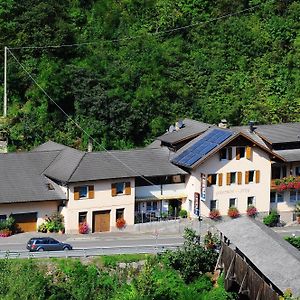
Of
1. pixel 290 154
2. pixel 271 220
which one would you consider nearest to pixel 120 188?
pixel 271 220

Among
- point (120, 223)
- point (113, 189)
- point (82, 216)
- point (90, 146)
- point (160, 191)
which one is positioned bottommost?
point (120, 223)

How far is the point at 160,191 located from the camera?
2283 inches

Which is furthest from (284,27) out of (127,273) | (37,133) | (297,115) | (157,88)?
(127,273)

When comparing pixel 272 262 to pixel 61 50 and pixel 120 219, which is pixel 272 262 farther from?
pixel 61 50

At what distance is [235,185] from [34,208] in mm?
14012

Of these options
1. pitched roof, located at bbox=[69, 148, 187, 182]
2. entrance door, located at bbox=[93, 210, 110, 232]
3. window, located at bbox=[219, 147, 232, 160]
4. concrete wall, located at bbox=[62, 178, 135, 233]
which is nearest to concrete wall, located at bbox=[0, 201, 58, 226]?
concrete wall, located at bbox=[62, 178, 135, 233]

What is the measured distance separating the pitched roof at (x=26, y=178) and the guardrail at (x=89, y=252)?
4952 millimetres

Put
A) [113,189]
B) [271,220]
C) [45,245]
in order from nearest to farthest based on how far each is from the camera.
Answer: [45,245] < [113,189] < [271,220]

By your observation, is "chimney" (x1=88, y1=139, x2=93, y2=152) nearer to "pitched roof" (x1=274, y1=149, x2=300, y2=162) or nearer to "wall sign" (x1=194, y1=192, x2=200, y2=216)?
"wall sign" (x1=194, y1=192, x2=200, y2=216)

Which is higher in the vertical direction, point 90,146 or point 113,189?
point 90,146

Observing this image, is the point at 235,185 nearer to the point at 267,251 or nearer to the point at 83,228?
the point at 83,228

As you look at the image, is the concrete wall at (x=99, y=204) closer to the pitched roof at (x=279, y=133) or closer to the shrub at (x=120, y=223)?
the shrub at (x=120, y=223)

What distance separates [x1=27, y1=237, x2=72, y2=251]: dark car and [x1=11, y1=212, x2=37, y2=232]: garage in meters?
4.06

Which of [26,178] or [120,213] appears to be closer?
[26,178]
